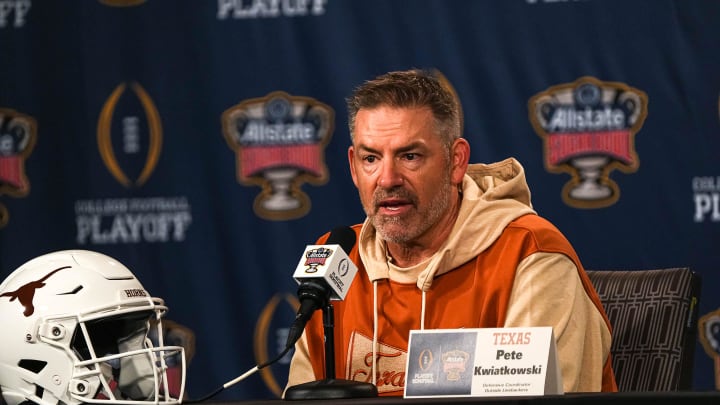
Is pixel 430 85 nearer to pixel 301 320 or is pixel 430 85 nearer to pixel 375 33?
pixel 301 320

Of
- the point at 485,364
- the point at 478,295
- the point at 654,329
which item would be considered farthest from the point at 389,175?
the point at 485,364

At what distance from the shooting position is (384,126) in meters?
2.57

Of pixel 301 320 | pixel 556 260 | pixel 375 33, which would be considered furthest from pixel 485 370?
pixel 375 33

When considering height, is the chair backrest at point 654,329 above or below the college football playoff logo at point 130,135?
below

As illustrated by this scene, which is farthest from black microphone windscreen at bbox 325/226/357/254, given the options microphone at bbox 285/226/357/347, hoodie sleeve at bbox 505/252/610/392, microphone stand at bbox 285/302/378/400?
hoodie sleeve at bbox 505/252/610/392

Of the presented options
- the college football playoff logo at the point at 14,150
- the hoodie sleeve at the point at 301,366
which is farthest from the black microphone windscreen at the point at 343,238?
the college football playoff logo at the point at 14,150

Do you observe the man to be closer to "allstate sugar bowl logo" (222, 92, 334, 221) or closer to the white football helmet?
the white football helmet

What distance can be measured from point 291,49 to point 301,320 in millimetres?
2243

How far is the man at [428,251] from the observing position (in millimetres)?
2502

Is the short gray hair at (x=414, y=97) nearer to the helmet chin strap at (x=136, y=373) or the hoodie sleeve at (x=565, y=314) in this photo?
the hoodie sleeve at (x=565, y=314)

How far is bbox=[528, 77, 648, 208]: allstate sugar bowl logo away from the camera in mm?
3820

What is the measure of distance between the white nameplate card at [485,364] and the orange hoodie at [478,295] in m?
0.50

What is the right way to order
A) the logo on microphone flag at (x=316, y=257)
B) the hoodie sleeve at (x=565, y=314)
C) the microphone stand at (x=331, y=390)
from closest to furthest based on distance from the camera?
the microphone stand at (x=331, y=390)
the logo on microphone flag at (x=316, y=257)
the hoodie sleeve at (x=565, y=314)

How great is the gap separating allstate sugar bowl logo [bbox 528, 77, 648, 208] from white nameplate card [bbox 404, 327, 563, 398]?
204cm
